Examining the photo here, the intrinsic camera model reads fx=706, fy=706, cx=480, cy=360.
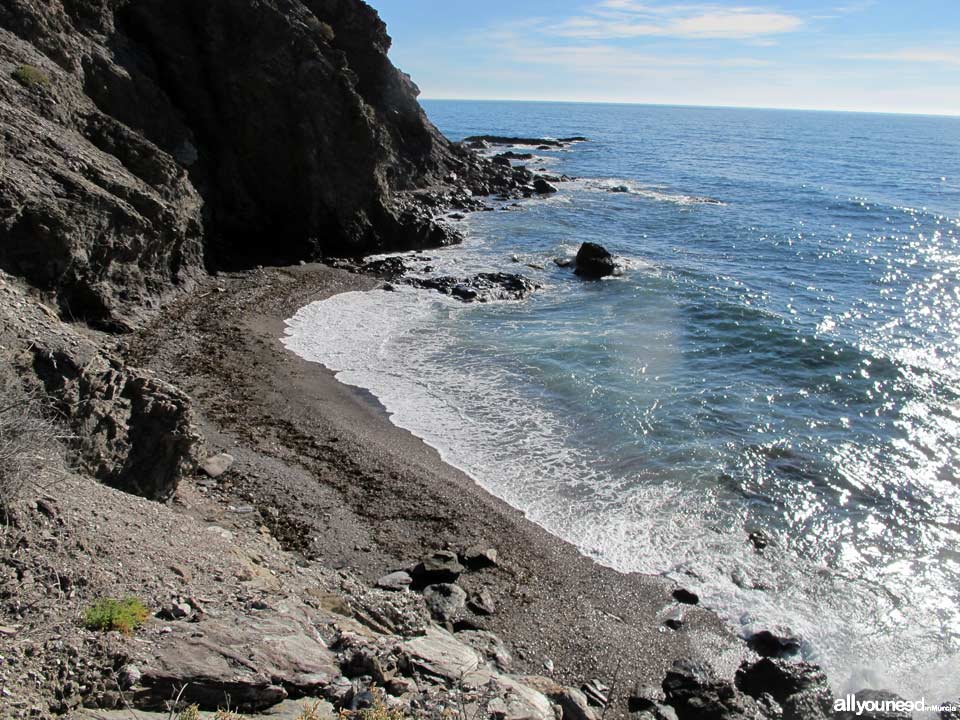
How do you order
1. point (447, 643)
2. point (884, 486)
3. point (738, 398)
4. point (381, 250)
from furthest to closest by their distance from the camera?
point (381, 250)
point (738, 398)
point (884, 486)
point (447, 643)

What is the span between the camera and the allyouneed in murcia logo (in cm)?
1005

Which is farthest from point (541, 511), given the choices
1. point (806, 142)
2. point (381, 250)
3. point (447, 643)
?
point (806, 142)

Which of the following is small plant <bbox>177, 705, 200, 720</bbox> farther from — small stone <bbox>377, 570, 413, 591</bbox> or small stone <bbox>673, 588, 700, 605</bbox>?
small stone <bbox>673, 588, 700, 605</bbox>

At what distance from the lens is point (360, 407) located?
1841cm

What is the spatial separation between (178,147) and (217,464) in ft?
60.4

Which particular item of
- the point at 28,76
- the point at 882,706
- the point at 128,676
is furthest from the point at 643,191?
the point at 128,676

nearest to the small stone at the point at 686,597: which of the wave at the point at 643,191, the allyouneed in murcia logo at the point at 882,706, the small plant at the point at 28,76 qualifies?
the allyouneed in murcia logo at the point at 882,706

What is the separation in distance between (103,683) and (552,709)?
4.80m

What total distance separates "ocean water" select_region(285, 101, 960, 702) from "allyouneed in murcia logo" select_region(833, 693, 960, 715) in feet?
0.96

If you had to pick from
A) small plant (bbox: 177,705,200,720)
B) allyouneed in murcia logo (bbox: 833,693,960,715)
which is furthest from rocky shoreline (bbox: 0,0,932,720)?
allyouneed in murcia logo (bbox: 833,693,960,715)

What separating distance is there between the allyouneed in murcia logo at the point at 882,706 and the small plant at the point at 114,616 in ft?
30.7

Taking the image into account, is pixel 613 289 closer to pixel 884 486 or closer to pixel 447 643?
pixel 884 486

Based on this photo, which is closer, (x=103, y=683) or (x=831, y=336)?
(x=103, y=683)

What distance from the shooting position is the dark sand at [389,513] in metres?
11.1
